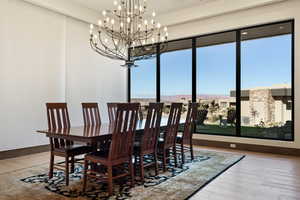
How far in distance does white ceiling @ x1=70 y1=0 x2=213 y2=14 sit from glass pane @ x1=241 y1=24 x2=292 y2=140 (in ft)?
4.59

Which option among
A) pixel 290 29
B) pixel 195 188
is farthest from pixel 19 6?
pixel 290 29

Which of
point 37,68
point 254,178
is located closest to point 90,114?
point 37,68

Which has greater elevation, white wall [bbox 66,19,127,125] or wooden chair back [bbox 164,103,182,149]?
white wall [bbox 66,19,127,125]

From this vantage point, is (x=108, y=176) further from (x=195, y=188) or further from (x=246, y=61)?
(x=246, y=61)

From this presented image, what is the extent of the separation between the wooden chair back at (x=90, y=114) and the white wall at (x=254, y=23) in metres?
2.77

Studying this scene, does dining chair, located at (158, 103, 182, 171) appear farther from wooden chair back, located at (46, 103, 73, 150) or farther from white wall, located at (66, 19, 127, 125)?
white wall, located at (66, 19, 127, 125)

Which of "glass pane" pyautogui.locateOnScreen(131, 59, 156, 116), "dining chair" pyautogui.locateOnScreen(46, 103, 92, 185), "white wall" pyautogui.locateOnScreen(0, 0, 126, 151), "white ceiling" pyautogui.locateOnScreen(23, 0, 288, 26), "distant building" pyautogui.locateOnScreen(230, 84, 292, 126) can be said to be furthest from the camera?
"glass pane" pyautogui.locateOnScreen(131, 59, 156, 116)

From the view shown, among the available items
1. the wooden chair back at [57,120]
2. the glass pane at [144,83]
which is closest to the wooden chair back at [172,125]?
the wooden chair back at [57,120]

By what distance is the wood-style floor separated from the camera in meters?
2.66

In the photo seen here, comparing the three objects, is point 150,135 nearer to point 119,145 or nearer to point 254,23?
point 119,145

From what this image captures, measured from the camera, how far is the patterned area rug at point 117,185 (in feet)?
8.58

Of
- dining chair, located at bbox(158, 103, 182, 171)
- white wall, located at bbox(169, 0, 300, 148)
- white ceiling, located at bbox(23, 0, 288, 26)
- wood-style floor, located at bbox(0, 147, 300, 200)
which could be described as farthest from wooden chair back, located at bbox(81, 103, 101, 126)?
white wall, located at bbox(169, 0, 300, 148)

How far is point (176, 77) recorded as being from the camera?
6.37 meters

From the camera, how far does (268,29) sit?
198 inches
